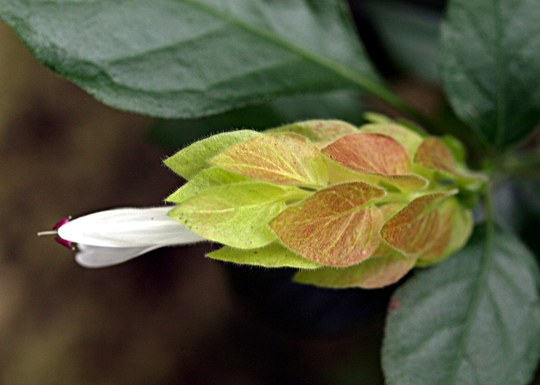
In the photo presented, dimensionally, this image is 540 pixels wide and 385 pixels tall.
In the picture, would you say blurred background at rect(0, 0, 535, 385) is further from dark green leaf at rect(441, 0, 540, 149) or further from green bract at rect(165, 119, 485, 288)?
green bract at rect(165, 119, 485, 288)

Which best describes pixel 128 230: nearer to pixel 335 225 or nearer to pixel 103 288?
pixel 335 225

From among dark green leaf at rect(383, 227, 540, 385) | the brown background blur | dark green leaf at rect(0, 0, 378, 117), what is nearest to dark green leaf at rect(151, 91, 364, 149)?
dark green leaf at rect(0, 0, 378, 117)

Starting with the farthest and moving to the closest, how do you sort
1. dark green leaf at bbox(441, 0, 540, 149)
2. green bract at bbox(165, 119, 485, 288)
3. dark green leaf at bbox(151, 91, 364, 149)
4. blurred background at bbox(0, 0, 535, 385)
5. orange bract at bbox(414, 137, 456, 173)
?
blurred background at bbox(0, 0, 535, 385) < dark green leaf at bbox(151, 91, 364, 149) < dark green leaf at bbox(441, 0, 540, 149) < orange bract at bbox(414, 137, 456, 173) < green bract at bbox(165, 119, 485, 288)

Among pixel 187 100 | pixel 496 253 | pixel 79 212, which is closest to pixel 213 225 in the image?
pixel 187 100

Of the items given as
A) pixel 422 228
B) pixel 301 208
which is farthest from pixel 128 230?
pixel 422 228

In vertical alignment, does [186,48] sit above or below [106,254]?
above

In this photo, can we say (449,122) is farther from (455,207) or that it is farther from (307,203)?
(307,203)
